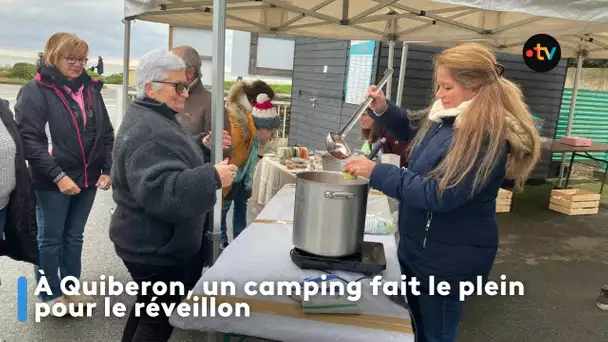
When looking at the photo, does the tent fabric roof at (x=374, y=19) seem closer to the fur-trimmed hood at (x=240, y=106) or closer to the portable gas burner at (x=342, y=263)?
the fur-trimmed hood at (x=240, y=106)

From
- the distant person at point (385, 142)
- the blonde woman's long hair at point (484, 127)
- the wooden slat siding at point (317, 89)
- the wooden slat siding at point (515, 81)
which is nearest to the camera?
the blonde woman's long hair at point (484, 127)

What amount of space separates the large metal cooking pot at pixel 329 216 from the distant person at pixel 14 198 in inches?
54.3

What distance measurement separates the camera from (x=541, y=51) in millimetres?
4801

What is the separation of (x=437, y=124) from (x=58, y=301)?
2.51 metres

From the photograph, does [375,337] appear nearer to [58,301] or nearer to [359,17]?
[58,301]

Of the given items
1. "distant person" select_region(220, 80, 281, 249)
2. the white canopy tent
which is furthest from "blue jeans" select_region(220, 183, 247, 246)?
the white canopy tent

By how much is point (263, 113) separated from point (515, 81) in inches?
219

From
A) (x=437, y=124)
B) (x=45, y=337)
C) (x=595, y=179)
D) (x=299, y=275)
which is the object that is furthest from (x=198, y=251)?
(x=595, y=179)

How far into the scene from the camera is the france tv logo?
467 centimetres

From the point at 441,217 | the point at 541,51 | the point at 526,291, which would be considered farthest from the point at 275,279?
the point at 541,51

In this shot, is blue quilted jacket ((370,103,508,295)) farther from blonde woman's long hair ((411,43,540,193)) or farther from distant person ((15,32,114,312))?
distant person ((15,32,114,312))

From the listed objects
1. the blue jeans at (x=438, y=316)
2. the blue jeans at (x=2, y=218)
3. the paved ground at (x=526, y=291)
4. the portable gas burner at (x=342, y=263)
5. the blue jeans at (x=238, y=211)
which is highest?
the portable gas burner at (x=342, y=263)

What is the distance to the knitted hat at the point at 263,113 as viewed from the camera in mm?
3808

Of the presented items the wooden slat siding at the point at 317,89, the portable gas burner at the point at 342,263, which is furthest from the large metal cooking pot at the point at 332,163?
the wooden slat siding at the point at 317,89
